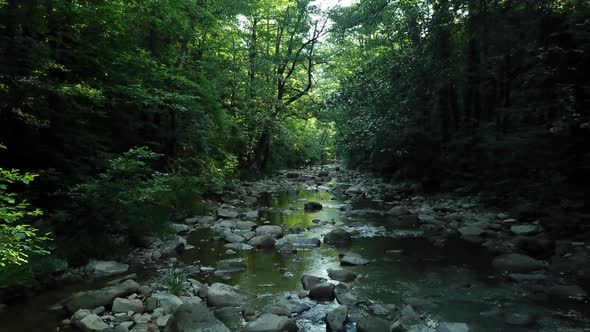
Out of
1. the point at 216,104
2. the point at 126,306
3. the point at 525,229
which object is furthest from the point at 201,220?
the point at 525,229

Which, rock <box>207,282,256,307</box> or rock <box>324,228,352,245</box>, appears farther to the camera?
rock <box>324,228,352,245</box>

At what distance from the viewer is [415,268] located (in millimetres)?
6902

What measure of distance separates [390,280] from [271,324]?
262 cm

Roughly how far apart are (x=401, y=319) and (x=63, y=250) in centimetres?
529

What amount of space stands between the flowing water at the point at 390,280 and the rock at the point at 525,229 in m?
1.26

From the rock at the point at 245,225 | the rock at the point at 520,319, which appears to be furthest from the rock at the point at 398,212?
the rock at the point at 520,319

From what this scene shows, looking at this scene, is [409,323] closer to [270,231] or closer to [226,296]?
[226,296]

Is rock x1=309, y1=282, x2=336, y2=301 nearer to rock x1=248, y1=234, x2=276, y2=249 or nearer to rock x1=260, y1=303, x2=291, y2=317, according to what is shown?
rock x1=260, y1=303, x2=291, y2=317

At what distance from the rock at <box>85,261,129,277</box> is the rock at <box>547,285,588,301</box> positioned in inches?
258

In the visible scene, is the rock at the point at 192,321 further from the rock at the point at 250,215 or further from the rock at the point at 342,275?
the rock at the point at 250,215

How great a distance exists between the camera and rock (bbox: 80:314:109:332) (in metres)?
4.40

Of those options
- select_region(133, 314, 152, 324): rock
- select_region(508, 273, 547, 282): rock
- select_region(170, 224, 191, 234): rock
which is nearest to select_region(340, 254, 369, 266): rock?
select_region(508, 273, 547, 282): rock

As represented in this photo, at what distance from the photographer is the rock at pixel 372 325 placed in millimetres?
4355

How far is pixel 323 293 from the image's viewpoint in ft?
18.2
